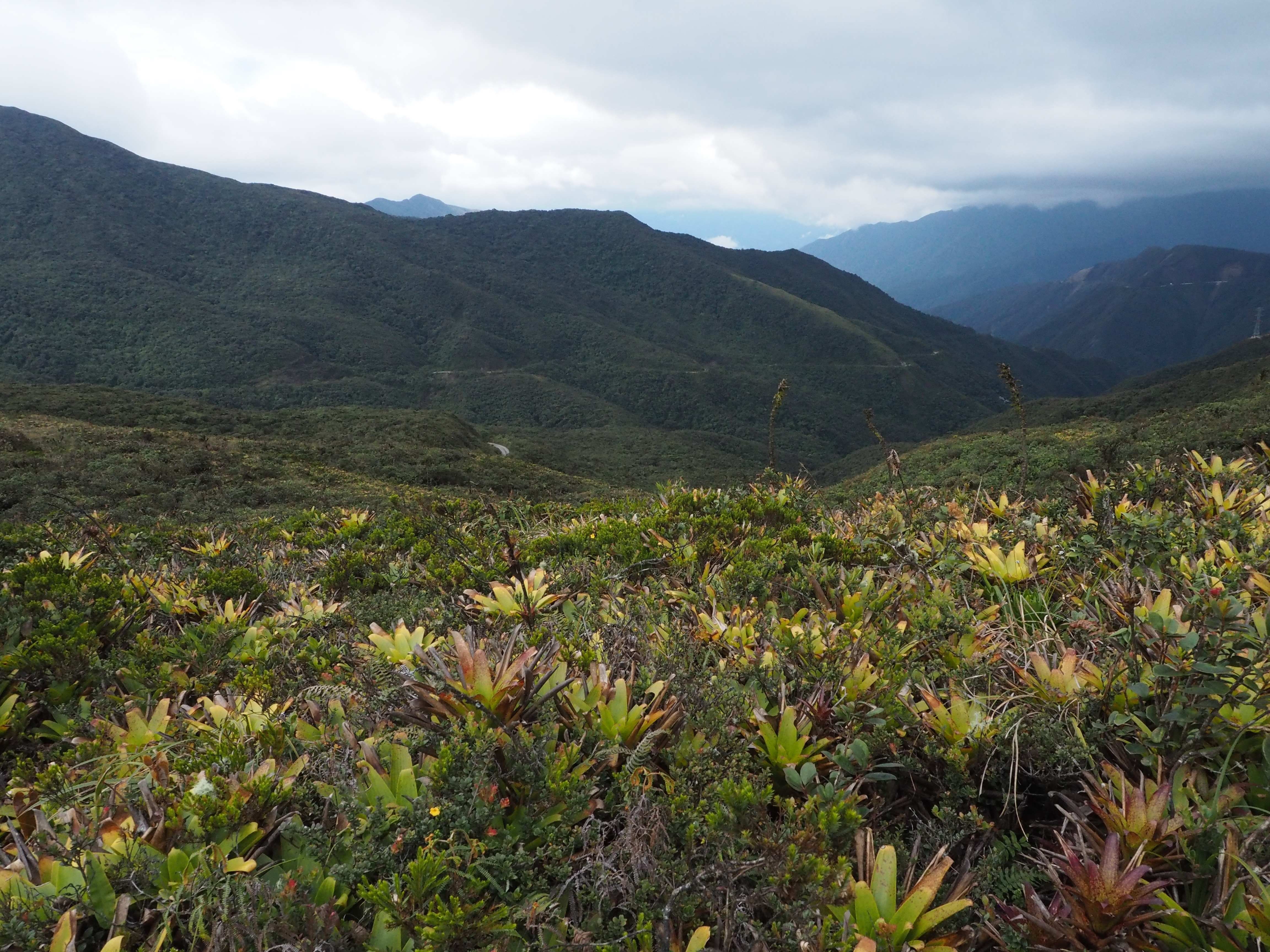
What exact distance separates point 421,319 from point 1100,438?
312 ft

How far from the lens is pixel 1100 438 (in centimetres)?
2727

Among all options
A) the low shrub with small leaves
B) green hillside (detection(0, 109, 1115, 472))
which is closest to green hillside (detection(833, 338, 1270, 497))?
the low shrub with small leaves

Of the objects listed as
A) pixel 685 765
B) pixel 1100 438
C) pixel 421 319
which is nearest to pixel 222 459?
pixel 685 765

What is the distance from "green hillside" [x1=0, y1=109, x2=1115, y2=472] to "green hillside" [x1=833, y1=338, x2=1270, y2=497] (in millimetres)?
28941

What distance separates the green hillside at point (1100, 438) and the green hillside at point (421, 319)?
28.9 m

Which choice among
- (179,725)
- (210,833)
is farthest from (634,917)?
(179,725)

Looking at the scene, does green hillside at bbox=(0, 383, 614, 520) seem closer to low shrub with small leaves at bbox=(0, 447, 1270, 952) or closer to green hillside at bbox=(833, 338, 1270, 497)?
low shrub with small leaves at bbox=(0, 447, 1270, 952)

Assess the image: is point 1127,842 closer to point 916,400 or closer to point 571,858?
point 571,858

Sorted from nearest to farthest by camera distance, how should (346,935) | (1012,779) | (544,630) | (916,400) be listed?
(346,935) → (1012,779) → (544,630) → (916,400)

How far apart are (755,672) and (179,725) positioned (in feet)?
5.73

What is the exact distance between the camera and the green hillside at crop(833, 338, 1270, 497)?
54.7ft

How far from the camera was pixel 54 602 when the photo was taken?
2.70 m

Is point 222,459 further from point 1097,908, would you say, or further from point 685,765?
point 1097,908

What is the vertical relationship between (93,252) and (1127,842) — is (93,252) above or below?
above
